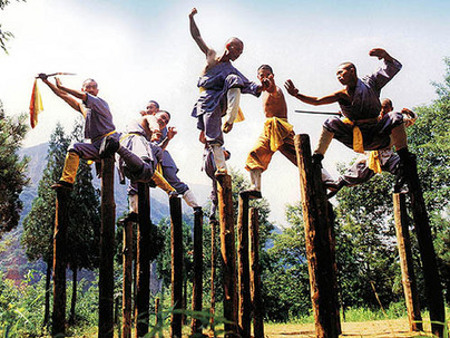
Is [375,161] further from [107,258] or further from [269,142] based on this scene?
[107,258]

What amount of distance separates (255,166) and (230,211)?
4.10 feet

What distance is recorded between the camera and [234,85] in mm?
5660

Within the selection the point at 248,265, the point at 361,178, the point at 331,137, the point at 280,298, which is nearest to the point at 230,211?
the point at 248,265

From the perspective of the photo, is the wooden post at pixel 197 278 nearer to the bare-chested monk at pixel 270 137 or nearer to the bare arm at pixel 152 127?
the bare-chested monk at pixel 270 137

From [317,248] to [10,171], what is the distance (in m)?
12.7

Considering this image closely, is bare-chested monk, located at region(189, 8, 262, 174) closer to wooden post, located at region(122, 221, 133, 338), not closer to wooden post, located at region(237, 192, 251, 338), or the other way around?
wooden post, located at region(237, 192, 251, 338)

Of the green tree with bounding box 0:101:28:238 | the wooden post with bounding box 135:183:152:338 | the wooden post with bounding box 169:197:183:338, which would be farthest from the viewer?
the green tree with bounding box 0:101:28:238

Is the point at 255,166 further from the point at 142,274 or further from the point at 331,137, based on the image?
the point at 142,274

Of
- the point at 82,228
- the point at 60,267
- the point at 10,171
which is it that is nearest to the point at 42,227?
the point at 82,228

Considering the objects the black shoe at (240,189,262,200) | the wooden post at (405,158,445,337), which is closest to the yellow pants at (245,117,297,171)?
the black shoe at (240,189,262,200)

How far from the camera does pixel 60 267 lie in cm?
484

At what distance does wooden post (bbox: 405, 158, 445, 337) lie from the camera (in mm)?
3562

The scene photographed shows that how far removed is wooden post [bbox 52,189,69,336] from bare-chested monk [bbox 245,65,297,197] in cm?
253

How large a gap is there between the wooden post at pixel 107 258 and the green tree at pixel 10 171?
→ 10.3 metres
